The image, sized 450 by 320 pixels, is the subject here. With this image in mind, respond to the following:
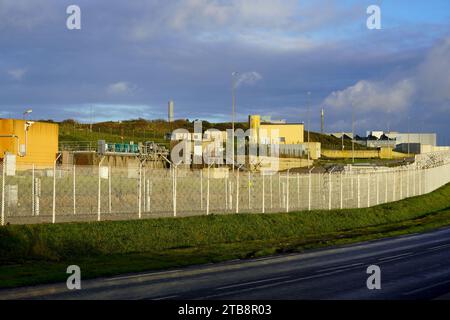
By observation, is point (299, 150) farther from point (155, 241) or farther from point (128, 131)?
point (155, 241)

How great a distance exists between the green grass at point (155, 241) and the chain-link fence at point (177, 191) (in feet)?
4.91

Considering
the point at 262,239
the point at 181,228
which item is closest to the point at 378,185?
the point at 262,239

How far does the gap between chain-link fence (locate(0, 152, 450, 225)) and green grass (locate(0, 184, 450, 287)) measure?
4.91ft

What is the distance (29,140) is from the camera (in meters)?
59.1

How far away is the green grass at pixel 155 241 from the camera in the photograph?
66.8 ft

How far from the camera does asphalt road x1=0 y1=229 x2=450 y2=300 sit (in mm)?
14352

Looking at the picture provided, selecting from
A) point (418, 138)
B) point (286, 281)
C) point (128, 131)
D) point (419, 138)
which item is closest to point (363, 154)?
point (128, 131)

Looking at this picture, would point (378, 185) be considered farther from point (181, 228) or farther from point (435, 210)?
point (181, 228)

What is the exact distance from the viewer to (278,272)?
742 inches

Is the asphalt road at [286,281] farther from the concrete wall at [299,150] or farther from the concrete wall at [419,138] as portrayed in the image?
the concrete wall at [419,138]

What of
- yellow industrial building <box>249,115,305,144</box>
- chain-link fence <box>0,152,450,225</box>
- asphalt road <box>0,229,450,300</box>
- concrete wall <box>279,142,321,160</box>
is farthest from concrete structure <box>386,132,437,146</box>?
asphalt road <box>0,229,450,300</box>

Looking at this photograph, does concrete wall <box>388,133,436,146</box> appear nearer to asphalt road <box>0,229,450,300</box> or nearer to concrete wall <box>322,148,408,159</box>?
concrete wall <box>322,148,408,159</box>

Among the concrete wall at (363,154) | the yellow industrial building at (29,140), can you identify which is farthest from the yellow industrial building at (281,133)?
the yellow industrial building at (29,140)

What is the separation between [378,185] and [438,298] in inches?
1567
